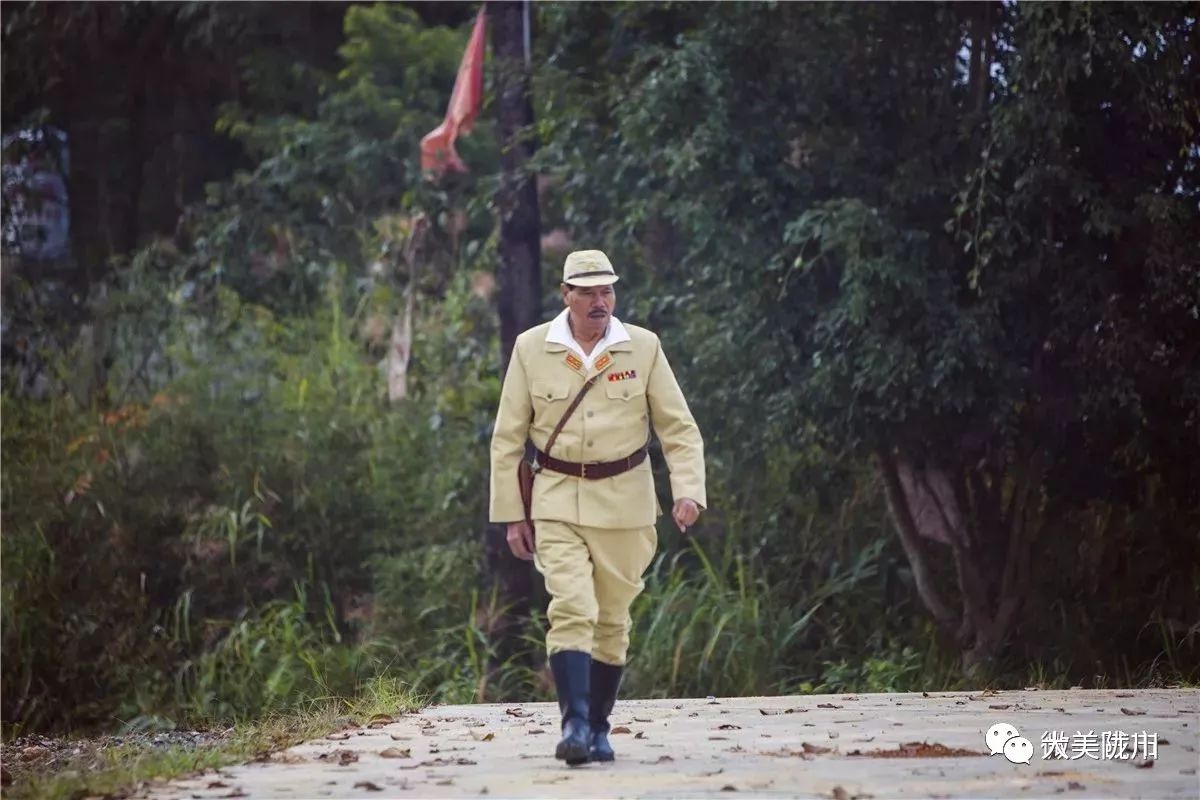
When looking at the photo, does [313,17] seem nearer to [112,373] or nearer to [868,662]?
[112,373]

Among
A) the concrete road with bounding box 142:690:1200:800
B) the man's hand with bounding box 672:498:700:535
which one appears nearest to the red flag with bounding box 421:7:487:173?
the concrete road with bounding box 142:690:1200:800

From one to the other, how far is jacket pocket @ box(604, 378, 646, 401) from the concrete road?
1.47 meters

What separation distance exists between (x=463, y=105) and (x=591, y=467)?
9554mm

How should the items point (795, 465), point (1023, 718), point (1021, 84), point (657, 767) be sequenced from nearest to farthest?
point (657, 767), point (1023, 718), point (1021, 84), point (795, 465)

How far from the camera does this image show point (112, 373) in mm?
19766

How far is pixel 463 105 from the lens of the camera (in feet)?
55.1

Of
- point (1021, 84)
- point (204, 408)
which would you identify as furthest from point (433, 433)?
point (1021, 84)

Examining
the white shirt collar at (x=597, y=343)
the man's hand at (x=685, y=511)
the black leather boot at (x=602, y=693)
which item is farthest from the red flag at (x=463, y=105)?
the black leather boot at (x=602, y=693)

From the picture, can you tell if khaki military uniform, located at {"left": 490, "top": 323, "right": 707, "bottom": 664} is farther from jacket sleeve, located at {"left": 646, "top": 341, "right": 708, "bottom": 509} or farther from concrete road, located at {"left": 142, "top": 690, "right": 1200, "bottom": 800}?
concrete road, located at {"left": 142, "top": 690, "right": 1200, "bottom": 800}

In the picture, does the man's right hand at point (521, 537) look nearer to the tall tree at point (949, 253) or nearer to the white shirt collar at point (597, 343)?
the white shirt collar at point (597, 343)

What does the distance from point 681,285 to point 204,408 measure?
5.05 meters

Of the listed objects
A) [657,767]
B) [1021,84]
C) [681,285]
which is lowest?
[657,767]

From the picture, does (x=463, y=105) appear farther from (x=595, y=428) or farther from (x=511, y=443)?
(x=595, y=428)

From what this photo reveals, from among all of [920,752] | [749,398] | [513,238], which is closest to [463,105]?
[513,238]
